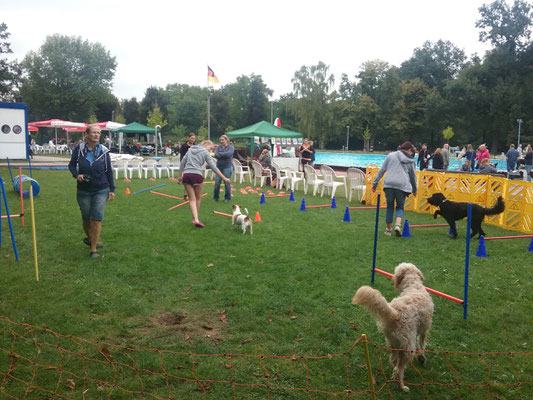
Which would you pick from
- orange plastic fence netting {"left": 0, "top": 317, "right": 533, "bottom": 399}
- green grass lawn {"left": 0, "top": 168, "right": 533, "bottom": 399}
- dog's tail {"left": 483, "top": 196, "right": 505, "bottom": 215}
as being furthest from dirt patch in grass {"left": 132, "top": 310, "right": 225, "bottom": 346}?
dog's tail {"left": 483, "top": 196, "right": 505, "bottom": 215}

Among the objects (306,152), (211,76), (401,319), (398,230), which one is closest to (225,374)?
(401,319)

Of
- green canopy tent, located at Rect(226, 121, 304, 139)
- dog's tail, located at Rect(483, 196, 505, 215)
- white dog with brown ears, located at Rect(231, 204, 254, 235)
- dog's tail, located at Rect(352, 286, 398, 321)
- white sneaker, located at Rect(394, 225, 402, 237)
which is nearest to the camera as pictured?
dog's tail, located at Rect(352, 286, 398, 321)

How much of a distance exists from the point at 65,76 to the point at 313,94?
118 feet

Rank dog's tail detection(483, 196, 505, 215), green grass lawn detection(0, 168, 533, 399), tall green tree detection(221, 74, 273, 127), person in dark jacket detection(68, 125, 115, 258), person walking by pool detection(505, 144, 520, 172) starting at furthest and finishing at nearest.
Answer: tall green tree detection(221, 74, 273, 127)
person walking by pool detection(505, 144, 520, 172)
dog's tail detection(483, 196, 505, 215)
person in dark jacket detection(68, 125, 115, 258)
green grass lawn detection(0, 168, 533, 399)

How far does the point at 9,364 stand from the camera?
3039 mm

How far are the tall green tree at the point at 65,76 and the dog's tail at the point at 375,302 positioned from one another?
57235 millimetres

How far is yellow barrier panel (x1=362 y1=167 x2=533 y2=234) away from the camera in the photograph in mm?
8234

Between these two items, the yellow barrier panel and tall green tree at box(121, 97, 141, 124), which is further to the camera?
tall green tree at box(121, 97, 141, 124)

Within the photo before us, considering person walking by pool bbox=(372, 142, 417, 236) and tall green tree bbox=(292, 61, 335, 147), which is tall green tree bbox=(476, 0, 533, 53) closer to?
tall green tree bbox=(292, 61, 335, 147)

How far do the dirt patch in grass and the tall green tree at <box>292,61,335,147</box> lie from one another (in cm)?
5948

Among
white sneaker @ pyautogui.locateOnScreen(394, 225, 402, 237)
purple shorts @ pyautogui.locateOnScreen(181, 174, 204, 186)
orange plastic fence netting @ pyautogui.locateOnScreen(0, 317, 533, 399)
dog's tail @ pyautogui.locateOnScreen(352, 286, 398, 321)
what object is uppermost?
purple shorts @ pyautogui.locateOnScreen(181, 174, 204, 186)

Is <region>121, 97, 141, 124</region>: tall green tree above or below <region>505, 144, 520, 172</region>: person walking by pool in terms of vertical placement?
above

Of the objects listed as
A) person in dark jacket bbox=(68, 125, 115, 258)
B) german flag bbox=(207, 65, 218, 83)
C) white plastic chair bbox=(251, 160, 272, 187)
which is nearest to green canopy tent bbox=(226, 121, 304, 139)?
white plastic chair bbox=(251, 160, 272, 187)

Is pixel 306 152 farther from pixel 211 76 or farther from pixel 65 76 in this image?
pixel 65 76
